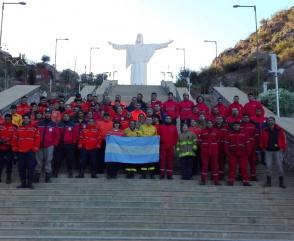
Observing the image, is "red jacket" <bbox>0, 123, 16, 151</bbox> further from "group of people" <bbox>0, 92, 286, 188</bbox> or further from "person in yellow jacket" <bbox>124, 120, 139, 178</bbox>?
"person in yellow jacket" <bbox>124, 120, 139, 178</bbox>

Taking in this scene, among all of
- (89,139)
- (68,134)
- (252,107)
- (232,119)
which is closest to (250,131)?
(232,119)

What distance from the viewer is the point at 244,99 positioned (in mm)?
19969

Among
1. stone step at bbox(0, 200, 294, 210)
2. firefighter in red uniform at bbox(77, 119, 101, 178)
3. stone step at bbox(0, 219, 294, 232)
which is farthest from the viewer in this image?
firefighter in red uniform at bbox(77, 119, 101, 178)

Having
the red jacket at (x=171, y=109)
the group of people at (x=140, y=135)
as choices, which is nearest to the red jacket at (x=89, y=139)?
the group of people at (x=140, y=135)

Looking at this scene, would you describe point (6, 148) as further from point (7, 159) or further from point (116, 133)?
point (116, 133)

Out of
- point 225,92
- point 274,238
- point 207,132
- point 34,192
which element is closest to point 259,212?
point 274,238

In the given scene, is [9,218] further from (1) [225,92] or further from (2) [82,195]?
(1) [225,92]

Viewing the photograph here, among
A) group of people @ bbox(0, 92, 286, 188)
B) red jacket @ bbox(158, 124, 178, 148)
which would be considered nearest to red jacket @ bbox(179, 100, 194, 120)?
group of people @ bbox(0, 92, 286, 188)

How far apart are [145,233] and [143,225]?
345 millimetres

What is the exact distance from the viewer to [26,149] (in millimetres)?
12688

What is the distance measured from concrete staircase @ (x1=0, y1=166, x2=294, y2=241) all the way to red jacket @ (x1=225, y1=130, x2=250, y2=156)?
2.76 feet

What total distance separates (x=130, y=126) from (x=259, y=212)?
4.39 meters

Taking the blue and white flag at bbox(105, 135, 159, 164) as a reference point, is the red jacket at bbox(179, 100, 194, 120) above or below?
above

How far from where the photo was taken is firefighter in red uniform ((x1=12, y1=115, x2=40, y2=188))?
1260 cm
